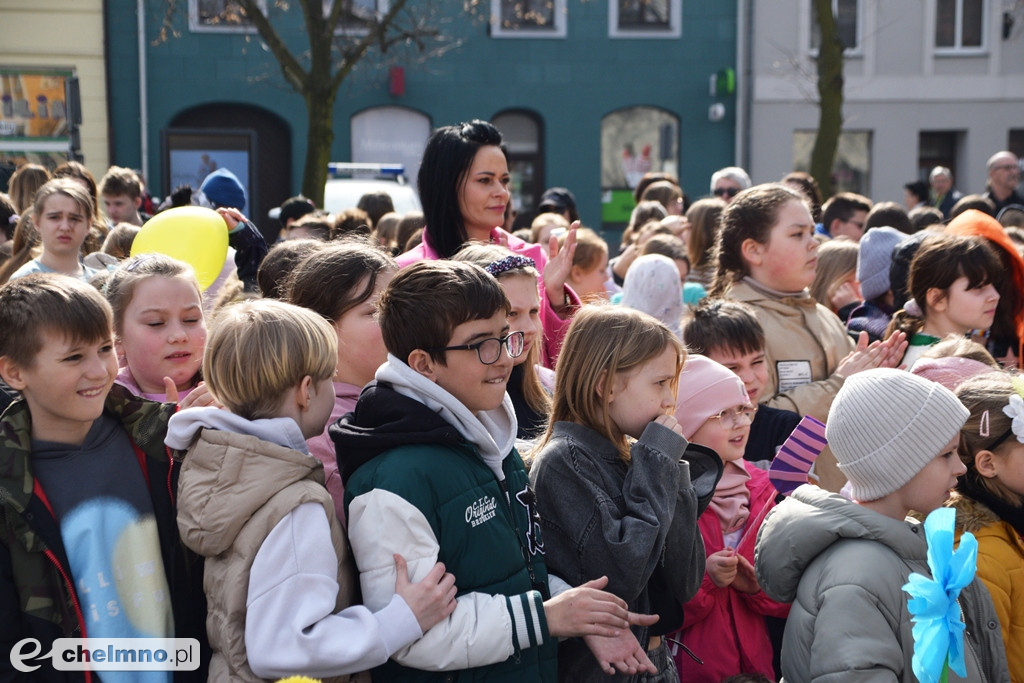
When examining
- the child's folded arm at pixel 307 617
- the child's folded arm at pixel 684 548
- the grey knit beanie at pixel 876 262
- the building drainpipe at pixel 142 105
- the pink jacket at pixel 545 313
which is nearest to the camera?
the child's folded arm at pixel 307 617

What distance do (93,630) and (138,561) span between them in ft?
0.58

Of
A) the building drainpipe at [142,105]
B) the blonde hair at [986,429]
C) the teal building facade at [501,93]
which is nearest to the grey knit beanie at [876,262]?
the blonde hair at [986,429]

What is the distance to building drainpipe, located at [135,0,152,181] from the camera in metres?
19.4

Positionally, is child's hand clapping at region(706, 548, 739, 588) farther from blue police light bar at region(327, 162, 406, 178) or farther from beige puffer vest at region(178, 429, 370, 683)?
blue police light bar at region(327, 162, 406, 178)

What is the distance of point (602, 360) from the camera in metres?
2.94

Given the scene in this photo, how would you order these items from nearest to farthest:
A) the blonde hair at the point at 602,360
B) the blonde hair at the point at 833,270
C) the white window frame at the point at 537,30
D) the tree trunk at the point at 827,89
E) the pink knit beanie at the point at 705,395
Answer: the blonde hair at the point at 602,360
the pink knit beanie at the point at 705,395
the blonde hair at the point at 833,270
the tree trunk at the point at 827,89
the white window frame at the point at 537,30

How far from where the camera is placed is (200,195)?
7.46 m

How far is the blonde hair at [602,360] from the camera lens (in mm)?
2930

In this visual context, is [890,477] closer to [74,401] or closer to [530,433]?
[530,433]

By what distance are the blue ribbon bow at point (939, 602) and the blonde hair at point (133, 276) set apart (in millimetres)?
2176

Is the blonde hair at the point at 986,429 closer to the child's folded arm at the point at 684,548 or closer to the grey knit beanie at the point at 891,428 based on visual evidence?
the grey knit beanie at the point at 891,428

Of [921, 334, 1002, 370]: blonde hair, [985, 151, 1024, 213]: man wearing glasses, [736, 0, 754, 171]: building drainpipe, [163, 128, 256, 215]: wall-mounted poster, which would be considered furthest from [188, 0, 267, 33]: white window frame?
[921, 334, 1002, 370]: blonde hair

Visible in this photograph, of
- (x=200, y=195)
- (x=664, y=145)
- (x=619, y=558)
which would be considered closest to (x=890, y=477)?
(x=619, y=558)

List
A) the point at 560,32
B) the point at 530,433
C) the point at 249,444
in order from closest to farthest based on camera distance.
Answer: the point at 249,444, the point at 530,433, the point at 560,32
